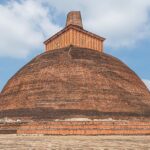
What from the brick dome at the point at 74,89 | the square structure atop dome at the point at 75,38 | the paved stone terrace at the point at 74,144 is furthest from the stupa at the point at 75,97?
the paved stone terrace at the point at 74,144

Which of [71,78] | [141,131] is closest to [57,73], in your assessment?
[71,78]

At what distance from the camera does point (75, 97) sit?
15352 mm

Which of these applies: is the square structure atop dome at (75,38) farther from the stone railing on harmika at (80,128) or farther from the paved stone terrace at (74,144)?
the paved stone terrace at (74,144)

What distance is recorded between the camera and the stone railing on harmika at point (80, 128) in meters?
14.3

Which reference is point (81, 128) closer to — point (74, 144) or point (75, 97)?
point (75, 97)

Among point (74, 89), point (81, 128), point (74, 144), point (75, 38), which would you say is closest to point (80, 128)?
point (81, 128)

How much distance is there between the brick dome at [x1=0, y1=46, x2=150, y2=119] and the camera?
15227 millimetres

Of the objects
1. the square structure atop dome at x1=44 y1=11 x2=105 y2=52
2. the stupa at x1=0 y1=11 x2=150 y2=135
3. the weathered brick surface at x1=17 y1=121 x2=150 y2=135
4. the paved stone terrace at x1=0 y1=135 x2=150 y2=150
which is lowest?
the paved stone terrace at x1=0 y1=135 x2=150 y2=150

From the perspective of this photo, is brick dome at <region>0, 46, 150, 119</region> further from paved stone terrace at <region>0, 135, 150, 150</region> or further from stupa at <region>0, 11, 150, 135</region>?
paved stone terrace at <region>0, 135, 150, 150</region>

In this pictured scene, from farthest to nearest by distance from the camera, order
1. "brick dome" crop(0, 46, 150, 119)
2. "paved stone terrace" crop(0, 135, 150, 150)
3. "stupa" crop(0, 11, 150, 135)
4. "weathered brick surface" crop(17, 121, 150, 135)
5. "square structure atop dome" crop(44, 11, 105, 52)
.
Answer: "square structure atop dome" crop(44, 11, 105, 52), "brick dome" crop(0, 46, 150, 119), "stupa" crop(0, 11, 150, 135), "weathered brick surface" crop(17, 121, 150, 135), "paved stone terrace" crop(0, 135, 150, 150)

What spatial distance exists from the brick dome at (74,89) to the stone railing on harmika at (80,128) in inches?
20.0

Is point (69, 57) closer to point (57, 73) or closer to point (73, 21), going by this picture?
point (57, 73)

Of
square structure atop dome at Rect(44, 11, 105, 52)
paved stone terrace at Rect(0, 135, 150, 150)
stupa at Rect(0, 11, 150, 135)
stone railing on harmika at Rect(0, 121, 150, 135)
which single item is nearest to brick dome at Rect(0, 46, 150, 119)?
stupa at Rect(0, 11, 150, 135)

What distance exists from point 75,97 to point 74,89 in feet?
1.47
